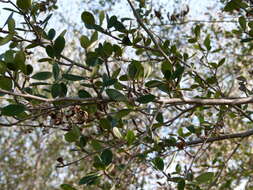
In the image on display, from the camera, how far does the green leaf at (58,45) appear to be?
1.29m

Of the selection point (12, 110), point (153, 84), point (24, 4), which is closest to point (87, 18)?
point (24, 4)

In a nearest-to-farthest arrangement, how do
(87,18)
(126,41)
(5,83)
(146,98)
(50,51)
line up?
1. (5,83)
2. (146,98)
3. (50,51)
4. (87,18)
5. (126,41)

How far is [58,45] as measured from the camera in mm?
1294

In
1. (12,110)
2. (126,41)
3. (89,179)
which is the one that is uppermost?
(126,41)

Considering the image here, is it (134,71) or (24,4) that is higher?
(24,4)

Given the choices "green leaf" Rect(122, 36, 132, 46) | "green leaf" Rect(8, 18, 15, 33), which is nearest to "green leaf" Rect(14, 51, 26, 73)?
"green leaf" Rect(8, 18, 15, 33)

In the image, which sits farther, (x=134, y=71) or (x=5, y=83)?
(x=134, y=71)

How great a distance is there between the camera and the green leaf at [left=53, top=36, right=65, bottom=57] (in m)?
1.29

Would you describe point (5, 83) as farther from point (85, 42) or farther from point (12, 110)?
point (85, 42)

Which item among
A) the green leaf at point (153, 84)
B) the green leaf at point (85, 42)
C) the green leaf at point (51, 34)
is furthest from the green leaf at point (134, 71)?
the green leaf at point (51, 34)

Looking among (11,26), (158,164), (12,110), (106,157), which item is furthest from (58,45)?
(158,164)

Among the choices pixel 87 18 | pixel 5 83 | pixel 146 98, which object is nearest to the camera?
pixel 5 83

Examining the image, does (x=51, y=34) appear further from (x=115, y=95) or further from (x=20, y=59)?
(x=115, y=95)

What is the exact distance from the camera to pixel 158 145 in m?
1.67
